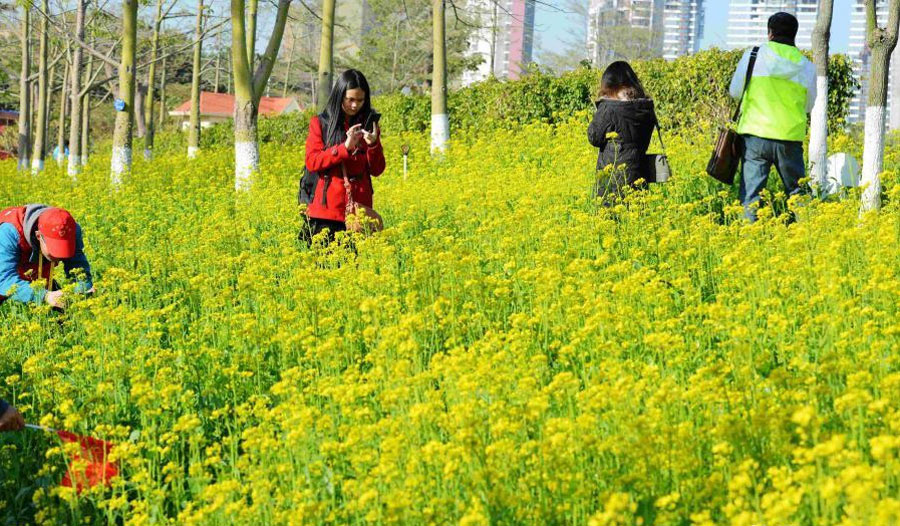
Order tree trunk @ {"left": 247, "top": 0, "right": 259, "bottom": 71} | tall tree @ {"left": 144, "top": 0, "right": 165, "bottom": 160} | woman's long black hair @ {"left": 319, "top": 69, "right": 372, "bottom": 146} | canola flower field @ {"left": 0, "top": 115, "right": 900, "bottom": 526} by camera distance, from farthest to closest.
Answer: tall tree @ {"left": 144, "top": 0, "right": 165, "bottom": 160} → tree trunk @ {"left": 247, "top": 0, "right": 259, "bottom": 71} → woman's long black hair @ {"left": 319, "top": 69, "right": 372, "bottom": 146} → canola flower field @ {"left": 0, "top": 115, "right": 900, "bottom": 526}

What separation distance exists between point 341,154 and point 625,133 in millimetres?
2500

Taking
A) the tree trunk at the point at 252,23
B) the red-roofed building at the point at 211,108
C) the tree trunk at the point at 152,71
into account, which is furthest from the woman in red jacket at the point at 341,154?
the red-roofed building at the point at 211,108

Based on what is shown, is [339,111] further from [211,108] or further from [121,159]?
[211,108]

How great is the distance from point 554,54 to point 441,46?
6743cm

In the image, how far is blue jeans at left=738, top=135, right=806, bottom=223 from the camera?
8.45 meters

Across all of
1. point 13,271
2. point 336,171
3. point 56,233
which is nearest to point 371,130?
point 336,171

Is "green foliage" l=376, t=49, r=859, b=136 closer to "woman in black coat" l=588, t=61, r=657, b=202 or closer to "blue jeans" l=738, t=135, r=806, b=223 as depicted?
"blue jeans" l=738, t=135, r=806, b=223

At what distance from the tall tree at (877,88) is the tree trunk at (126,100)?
440 inches

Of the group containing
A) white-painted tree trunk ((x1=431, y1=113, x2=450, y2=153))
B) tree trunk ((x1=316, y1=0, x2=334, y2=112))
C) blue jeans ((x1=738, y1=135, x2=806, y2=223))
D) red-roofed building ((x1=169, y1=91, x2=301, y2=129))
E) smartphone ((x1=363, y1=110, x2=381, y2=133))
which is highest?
red-roofed building ((x1=169, y1=91, x2=301, y2=129))

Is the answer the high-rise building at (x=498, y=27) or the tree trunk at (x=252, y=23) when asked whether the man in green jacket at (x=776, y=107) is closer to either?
the high-rise building at (x=498, y=27)

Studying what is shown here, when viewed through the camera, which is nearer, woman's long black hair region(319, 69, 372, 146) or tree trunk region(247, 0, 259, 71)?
woman's long black hair region(319, 69, 372, 146)

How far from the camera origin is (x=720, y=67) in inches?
575

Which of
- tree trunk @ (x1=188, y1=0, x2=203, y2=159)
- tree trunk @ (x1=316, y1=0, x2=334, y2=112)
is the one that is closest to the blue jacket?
tree trunk @ (x1=316, y1=0, x2=334, y2=112)

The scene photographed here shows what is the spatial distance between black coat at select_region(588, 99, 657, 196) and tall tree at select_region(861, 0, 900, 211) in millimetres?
1859
